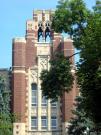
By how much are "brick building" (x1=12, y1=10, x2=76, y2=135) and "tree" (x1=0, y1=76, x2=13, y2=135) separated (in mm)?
1342

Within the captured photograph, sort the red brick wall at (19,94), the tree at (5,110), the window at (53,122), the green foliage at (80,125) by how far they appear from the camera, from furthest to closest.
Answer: the window at (53,122), the red brick wall at (19,94), the tree at (5,110), the green foliage at (80,125)

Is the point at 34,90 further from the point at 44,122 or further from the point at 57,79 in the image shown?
the point at 57,79

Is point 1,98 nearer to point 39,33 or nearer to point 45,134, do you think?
point 45,134

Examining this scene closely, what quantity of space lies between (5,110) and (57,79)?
81.5ft

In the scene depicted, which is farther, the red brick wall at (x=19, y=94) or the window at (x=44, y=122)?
the window at (x=44, y=122)

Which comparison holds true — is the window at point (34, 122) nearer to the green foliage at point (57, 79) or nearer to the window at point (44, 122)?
the window at point (44, 122)

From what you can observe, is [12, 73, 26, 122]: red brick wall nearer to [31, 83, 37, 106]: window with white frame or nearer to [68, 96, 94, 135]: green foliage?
[31, 83, 37, 106]: window with white frame

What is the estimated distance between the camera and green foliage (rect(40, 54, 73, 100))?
29.3 meters

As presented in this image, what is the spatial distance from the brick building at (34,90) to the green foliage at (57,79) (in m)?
25.9

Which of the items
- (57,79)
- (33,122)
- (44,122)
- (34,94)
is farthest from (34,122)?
(57,79)

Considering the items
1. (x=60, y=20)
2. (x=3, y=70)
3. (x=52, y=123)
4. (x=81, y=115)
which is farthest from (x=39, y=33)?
(x=60, y=20)

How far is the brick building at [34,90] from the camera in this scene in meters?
56.7

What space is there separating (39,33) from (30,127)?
31.7 feet

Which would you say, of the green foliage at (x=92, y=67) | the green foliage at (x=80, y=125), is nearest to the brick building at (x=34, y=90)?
the green foliage at (x=80, y=125)
